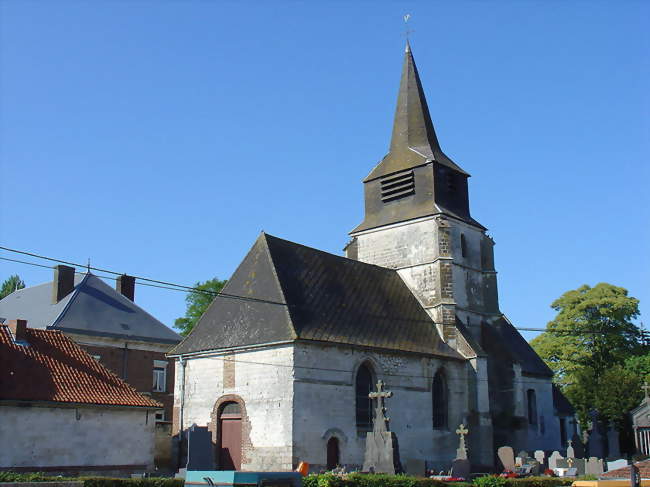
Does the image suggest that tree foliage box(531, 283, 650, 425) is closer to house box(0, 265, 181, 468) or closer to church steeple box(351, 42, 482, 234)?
church steeple box(351, 42, 482, 234)

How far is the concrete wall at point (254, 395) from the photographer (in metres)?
21.4

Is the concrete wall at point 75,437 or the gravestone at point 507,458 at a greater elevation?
the concrete wall at point 75,437

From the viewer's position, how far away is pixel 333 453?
2248 centimetres

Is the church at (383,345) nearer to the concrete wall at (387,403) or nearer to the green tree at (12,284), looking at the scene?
the concrete wall at (387,403)

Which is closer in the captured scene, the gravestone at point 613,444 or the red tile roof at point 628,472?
the red tile roof at point 628,472

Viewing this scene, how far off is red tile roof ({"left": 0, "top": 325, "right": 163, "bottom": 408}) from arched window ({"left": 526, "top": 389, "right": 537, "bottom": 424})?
16.4 metres

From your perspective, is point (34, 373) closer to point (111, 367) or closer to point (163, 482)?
point (163, 482)

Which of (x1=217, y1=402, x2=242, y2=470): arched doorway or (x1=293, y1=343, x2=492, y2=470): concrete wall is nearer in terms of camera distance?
(x1=293, y1=343, x2=492, y2=470): concrete wall

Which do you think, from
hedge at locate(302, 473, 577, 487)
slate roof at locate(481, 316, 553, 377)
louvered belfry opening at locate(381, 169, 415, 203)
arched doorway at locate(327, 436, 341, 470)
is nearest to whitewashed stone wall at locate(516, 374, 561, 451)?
slate roof at locate(481, 316, 553, 377)

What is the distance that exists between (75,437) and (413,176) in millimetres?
17328

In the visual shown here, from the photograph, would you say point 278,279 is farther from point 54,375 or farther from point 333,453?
point 54,375

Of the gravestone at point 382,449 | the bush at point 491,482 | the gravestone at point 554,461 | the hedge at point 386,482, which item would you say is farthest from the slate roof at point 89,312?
the bush at point 491,482

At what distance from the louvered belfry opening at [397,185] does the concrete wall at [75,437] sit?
1446cm

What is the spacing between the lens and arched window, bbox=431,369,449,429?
87.2 feet
